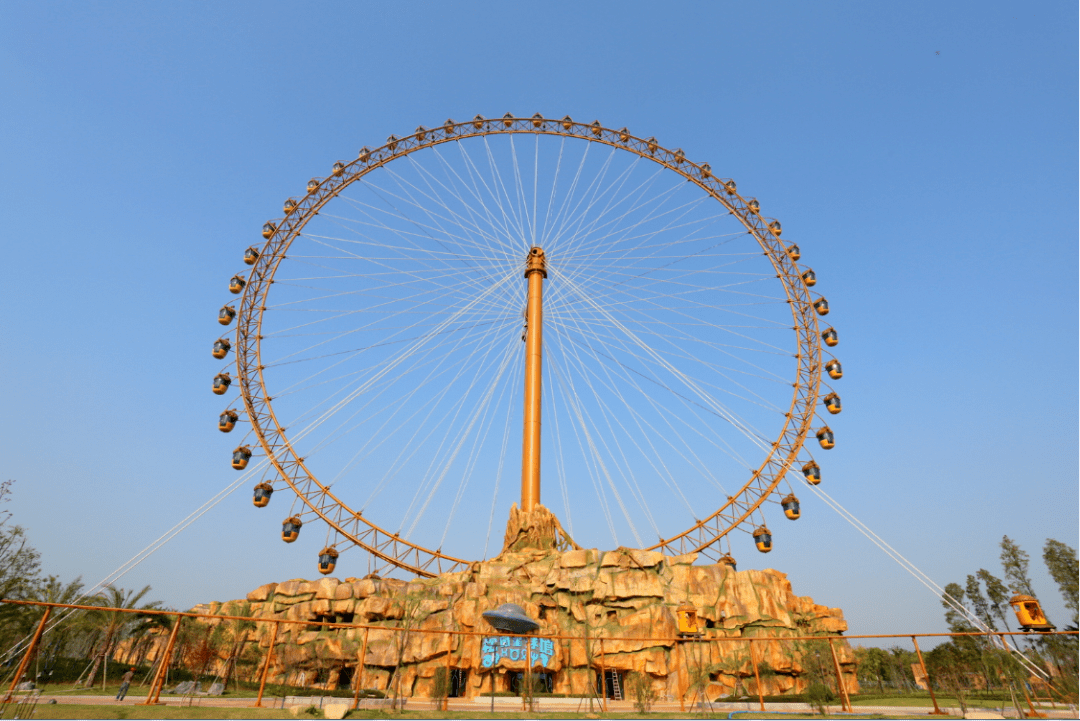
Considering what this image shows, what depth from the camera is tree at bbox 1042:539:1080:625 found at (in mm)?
36344

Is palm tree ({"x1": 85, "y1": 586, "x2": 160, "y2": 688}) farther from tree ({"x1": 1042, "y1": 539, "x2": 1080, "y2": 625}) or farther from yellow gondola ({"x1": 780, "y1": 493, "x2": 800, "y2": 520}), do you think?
tree ({"x1": 1042, "y1": 539, "x2": 1080, "y2": 625})

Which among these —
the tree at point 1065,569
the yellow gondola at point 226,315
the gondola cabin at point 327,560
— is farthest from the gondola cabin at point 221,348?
the tree at point 1065,569

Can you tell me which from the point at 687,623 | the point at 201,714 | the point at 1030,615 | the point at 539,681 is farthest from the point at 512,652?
the point at 1030,615

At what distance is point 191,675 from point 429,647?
1052 cm

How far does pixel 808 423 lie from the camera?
102ft

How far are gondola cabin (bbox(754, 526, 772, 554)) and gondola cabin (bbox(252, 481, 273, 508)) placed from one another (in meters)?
23.5

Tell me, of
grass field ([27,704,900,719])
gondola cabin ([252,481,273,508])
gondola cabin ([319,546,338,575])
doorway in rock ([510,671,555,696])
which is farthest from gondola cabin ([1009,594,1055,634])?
gondola cabin ([252,481,273,508])

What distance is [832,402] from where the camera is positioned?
3106 cm

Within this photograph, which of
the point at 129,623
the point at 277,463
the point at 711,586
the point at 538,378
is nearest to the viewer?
the point at 711,586

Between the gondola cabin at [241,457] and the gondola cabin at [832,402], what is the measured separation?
29.8 meters

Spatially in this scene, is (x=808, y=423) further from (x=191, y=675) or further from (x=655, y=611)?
(x=191, y=675)

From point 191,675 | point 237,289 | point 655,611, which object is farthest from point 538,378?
point 191,675

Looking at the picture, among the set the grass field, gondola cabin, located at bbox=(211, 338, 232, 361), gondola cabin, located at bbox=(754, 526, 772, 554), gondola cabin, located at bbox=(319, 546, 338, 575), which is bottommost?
the grass field

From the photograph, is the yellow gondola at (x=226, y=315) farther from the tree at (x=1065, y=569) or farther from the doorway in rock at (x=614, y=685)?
the tree at (x=1065, y=569)
